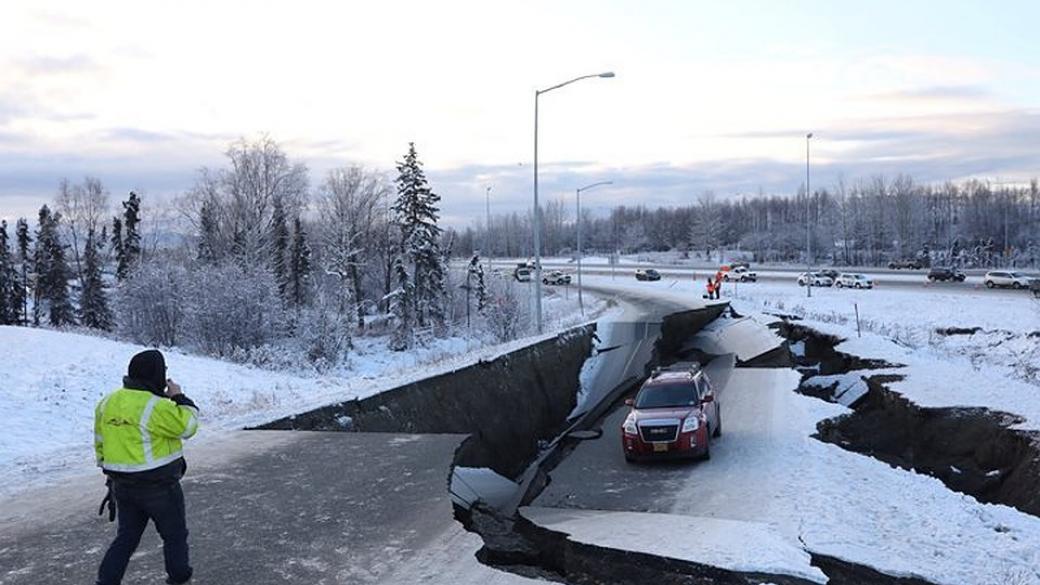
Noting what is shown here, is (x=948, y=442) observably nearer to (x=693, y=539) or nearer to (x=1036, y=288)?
(x=693, y=539)

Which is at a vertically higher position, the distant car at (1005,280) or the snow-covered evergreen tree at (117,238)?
the snow-covered evergreen tree at (117,238)

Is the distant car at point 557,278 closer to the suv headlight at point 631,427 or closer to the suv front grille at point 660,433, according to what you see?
the suv headlight at point 631,427

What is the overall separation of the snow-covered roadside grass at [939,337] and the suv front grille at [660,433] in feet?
23.6

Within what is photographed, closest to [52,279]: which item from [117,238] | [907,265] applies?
[117,238]

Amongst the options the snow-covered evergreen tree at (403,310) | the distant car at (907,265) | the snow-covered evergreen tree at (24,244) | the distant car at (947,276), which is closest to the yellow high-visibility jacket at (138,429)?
the snow-covered evergreen tree at (403,310)

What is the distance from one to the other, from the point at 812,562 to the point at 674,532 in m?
1.76

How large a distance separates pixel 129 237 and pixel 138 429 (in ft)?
260

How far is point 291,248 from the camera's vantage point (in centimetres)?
7012

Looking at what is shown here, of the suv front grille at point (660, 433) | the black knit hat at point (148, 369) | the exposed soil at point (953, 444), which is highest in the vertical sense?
the black knit hat at point (148, 369)

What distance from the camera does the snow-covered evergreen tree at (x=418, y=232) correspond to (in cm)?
5975

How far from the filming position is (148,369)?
6.12 m

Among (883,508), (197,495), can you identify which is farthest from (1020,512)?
(197,495)

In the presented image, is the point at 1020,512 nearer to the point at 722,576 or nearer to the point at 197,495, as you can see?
the point at 722,576

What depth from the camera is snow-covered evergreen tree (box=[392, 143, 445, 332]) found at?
59750 mm
